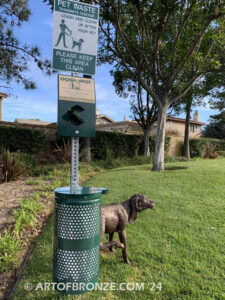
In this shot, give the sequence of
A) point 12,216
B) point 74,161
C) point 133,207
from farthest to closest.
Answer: point 12,216 < point 133,207 < point 74,161

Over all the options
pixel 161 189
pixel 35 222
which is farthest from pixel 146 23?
pixel 35 222

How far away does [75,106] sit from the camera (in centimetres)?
283

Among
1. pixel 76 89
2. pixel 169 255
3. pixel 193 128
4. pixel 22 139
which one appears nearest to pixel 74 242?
pixel 169 255

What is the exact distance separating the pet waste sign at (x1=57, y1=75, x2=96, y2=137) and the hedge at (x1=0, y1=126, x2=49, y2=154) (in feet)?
31.0

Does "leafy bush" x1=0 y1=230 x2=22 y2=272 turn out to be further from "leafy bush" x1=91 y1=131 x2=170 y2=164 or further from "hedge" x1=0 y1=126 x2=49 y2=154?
"leafy bush" x1=91 y1=131 x2=170 y2=164

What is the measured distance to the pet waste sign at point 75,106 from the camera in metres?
2.76

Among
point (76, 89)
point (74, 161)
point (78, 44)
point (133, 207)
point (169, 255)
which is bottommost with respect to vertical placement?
point (169, 255)

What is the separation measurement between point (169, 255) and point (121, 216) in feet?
3.19

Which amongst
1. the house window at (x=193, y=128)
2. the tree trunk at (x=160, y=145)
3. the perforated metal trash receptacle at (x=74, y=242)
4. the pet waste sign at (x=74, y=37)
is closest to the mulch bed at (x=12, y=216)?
the perforated metal trash receptacle at (x=74, y=242)

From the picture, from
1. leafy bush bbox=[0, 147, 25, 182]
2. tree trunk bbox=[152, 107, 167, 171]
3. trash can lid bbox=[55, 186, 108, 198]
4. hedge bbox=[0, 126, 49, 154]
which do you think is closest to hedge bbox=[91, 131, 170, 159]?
hedge bbox=[0, 126, 49, 154]

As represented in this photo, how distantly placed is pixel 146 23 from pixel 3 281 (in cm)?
959

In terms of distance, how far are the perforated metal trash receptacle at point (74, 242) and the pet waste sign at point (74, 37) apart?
1.59m

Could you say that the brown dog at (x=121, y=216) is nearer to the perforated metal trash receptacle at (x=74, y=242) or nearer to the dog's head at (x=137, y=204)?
the dog's head at (x=137, y=204)

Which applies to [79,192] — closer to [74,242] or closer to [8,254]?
[74,242]
